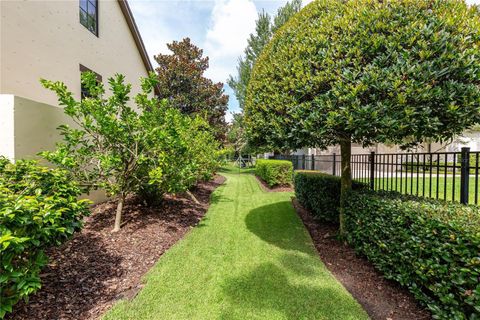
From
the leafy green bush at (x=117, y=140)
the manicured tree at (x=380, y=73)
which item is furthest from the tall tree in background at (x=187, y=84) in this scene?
the manicured tree at (x=380, y=73)

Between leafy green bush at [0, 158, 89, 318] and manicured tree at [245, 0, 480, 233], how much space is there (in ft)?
9.46

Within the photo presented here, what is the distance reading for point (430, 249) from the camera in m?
2.36

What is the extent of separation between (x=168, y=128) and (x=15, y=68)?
3.80 meters

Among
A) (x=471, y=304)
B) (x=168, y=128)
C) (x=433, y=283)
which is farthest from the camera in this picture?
(x=168, y=128)

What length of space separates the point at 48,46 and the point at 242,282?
7327 mm

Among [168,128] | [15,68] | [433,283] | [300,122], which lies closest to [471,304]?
[433,283]

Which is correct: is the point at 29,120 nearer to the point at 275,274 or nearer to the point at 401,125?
the point at 275,274

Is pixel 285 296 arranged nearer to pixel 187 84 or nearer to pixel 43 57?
pixel 43 57

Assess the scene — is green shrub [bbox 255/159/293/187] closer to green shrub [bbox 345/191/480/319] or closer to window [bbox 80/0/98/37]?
green shrub [bbox 345/191/480/319]

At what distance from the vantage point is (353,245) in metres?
3.99

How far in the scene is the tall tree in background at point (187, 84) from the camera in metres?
18.0

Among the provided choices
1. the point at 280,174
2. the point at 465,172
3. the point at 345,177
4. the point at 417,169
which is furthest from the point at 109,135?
the point at 280,174

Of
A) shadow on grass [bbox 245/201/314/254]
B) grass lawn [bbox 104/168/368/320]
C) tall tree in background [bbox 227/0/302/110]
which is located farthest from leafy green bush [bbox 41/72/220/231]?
tall tree in background [bbox 227/0/302/110]

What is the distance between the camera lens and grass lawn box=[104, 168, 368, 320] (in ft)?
8.43
